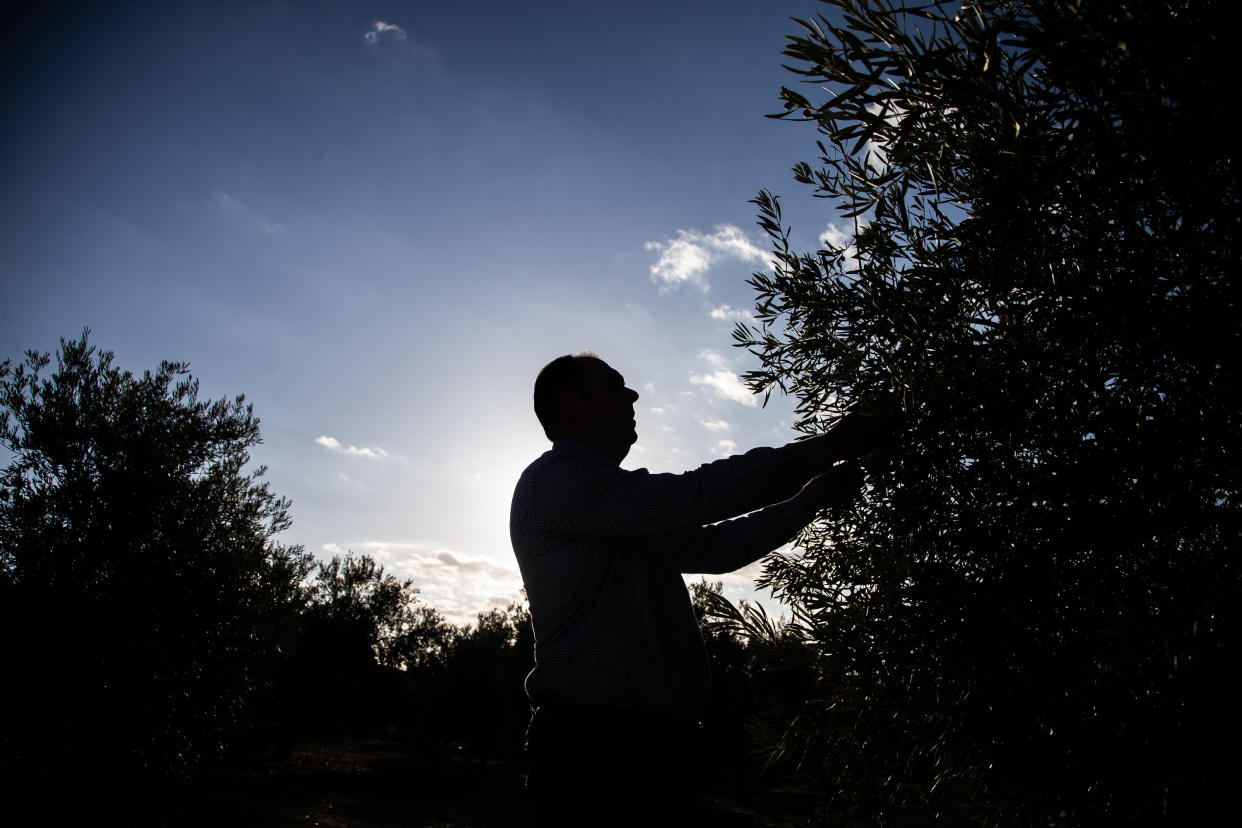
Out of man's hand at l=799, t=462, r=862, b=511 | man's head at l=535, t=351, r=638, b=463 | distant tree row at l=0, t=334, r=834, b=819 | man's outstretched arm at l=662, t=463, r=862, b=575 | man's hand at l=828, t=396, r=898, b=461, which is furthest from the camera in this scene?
distant tree row at l=0, t=334, r=834, b=819

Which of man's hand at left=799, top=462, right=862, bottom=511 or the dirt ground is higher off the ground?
man's hand at left=799, top=462, right=862, bottom=511

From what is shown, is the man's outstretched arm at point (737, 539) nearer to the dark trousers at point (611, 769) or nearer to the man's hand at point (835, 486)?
the man's hand at point (835, 486)

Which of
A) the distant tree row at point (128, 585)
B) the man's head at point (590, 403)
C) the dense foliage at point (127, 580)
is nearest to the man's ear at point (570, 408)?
the man's head at point (590, 403)

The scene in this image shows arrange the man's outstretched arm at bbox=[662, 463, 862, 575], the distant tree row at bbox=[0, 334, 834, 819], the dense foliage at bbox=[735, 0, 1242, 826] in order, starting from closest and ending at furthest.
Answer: the dense foliage at bbox=[735, 0, 1242, 826] < the man's outstretched arm at bbox=[662, 463, 862, 575] < the distant tree row at bbox=[0, 334, 834, 819]

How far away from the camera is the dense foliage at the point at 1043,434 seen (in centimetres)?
203

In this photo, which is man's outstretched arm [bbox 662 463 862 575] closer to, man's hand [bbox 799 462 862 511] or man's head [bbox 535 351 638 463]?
man's hand [bbox 799 462 862 511]

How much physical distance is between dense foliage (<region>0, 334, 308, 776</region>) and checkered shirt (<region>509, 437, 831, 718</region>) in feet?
52.8

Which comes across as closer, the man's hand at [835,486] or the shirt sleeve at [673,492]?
the shirt sleeve at [673,492]

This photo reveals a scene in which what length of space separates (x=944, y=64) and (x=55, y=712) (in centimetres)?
1862

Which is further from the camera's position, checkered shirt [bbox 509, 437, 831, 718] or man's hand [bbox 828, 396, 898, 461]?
man's hand [bbox 828, 396, 898, 461]

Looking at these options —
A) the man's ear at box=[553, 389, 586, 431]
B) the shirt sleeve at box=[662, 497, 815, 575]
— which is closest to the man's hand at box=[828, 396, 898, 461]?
the shirt sleeve at box=[662, 497, 815, 575]

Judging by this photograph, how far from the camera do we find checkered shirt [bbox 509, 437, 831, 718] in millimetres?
2422

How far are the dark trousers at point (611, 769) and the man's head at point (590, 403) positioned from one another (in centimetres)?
119

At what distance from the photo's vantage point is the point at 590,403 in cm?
308
